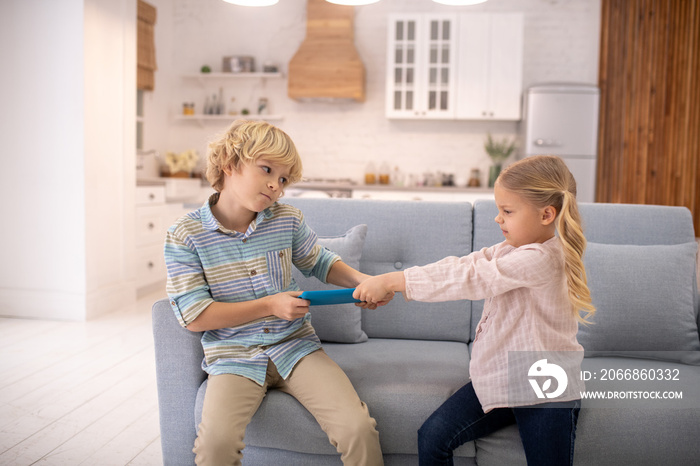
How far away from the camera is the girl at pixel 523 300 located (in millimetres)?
1313

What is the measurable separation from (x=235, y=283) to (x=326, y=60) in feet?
13.4

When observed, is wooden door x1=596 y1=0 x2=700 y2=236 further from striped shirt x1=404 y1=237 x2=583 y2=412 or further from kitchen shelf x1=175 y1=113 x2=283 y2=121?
kitchen shelf x1=175 y1=113 x2=283 y2=121

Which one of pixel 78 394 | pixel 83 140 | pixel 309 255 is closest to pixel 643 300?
pixel 309 255

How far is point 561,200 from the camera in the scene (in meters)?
1.35

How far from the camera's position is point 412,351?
71.2 inches

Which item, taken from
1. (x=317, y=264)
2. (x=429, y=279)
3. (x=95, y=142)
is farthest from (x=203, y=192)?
(x=429, y=279)

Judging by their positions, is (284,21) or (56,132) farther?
(284,21)

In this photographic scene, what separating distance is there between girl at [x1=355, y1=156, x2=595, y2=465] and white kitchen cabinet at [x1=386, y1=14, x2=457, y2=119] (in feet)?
12.9

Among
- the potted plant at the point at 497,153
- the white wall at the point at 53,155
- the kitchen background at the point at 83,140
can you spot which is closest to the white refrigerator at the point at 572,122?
the potted plant at the point at 497,153

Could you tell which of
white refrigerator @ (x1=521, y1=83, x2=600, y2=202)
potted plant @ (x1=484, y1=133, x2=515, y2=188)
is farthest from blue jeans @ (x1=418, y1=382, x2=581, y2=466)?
potted plant @ (x1=484, y1=133, x2=515, y2=188)

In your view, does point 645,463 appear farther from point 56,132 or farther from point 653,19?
point 653,19

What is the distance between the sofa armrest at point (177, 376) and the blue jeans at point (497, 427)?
1.97ft

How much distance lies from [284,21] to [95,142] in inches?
102

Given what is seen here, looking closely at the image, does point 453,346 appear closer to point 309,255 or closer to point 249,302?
point 309,255
